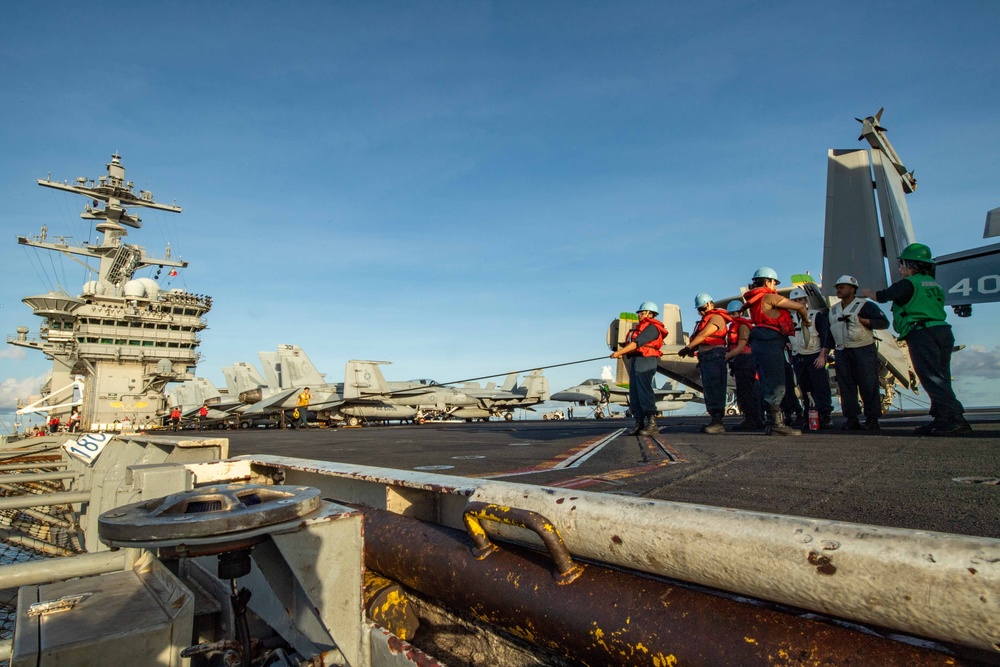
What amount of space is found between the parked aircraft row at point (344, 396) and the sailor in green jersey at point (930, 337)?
19.3m

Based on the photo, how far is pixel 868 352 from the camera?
6.37 m

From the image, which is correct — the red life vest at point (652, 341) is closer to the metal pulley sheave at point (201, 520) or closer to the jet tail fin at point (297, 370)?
the metal pulley sheave at point (201, 520)

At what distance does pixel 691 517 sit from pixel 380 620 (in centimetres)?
122

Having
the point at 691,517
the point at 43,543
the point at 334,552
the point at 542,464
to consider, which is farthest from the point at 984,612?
the point at 43,543

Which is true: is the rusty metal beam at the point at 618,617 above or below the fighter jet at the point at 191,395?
below

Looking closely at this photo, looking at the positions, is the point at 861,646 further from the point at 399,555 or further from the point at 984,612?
the point at 399,555

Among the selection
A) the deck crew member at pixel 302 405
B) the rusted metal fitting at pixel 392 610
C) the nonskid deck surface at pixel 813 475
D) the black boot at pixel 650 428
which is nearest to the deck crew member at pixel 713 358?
the black boot at pixel 650 428

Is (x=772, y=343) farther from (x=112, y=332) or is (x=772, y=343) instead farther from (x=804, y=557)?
(x=112, y=332)

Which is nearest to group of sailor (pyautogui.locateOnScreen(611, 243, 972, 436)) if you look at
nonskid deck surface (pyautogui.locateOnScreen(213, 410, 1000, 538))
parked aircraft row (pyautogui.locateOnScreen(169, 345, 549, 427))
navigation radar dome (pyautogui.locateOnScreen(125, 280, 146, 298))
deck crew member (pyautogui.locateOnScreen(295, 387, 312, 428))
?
nonskid deck surface (pyautogui.locateOnScreen(213, 410, 1000, 538))

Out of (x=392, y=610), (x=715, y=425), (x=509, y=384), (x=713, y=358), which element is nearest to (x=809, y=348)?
(x=713, y=358)

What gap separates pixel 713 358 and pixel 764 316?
1371mm

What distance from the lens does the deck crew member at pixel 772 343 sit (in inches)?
231

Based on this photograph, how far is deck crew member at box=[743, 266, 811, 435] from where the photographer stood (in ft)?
19.2

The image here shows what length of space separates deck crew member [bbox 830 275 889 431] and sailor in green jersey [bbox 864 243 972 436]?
1.13m
